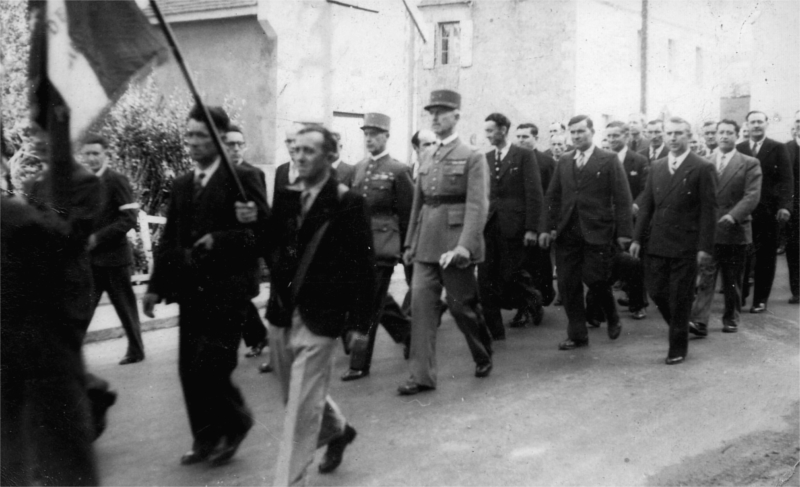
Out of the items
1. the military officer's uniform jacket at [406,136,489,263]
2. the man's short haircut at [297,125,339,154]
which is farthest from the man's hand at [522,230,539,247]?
the man's short haircut at [297,125,339,154]

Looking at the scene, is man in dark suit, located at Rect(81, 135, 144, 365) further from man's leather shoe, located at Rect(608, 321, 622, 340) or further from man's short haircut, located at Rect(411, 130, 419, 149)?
man's leather shoe, located at Rect(608, 321, 622, 340)

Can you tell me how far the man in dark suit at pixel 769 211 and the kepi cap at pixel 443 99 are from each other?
449 centimetres

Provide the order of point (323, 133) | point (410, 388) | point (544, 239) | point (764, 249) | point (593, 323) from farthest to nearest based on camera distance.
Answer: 1. point (764, 249)
2. point (593, 323)
3. point (544, 239)
4. point (410, 388)
5. point (323, 133)

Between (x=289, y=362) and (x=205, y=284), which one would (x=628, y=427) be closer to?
(x=289, y=362)

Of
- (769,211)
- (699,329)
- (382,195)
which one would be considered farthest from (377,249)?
(769,211)

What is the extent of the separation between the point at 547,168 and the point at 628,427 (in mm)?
4763

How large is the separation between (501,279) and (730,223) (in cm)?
232

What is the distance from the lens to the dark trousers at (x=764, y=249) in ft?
28.8

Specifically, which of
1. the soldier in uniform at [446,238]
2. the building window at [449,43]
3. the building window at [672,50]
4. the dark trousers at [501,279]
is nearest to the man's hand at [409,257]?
the soldier in uniform at [446,238]

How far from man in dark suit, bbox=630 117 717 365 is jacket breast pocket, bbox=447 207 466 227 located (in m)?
1.83

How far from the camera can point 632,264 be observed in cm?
862

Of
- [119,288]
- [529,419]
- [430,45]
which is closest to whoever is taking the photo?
[119,288]

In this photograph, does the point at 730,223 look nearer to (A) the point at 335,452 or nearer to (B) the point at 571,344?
(B) the point at 571,344

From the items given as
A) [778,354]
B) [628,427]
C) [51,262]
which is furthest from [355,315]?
[778,354]
